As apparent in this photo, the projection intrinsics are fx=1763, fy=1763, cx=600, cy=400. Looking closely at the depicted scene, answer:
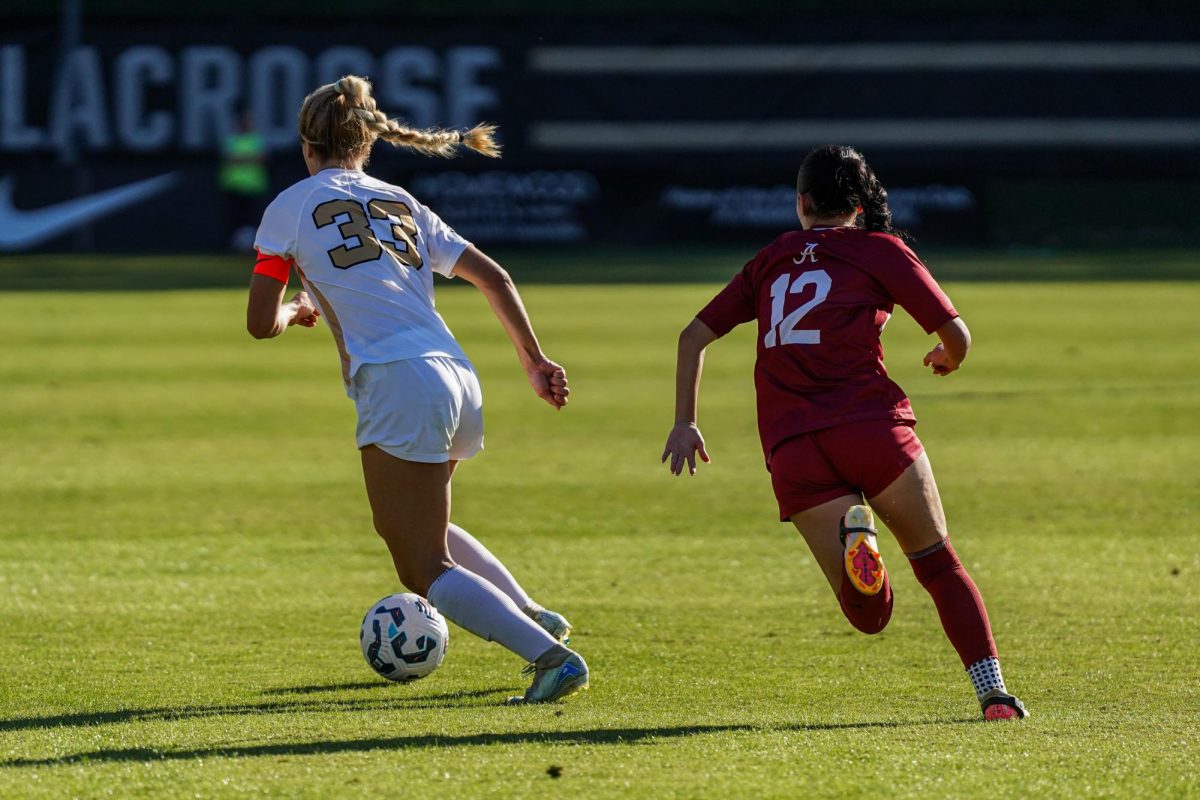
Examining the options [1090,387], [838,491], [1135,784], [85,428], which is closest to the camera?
[1135,784]

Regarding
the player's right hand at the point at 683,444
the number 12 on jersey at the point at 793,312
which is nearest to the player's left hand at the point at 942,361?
the number 12 on jersey at the point at 793,312

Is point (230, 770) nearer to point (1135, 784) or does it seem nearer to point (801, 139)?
point (1135, 784)

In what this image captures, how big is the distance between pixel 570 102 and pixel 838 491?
27.3 meters

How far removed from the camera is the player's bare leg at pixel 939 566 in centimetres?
520

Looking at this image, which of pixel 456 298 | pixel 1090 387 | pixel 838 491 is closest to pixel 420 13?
pixel 456 298

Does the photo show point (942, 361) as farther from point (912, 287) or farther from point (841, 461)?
point (841, 461)

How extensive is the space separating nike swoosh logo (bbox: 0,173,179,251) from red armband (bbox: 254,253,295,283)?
2544cm

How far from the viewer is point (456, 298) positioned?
22.6 meters

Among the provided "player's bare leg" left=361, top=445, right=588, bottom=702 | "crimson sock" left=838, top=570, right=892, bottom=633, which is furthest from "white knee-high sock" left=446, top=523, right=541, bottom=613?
"crimson sock" left=838, top=570, right=892, bottom=633

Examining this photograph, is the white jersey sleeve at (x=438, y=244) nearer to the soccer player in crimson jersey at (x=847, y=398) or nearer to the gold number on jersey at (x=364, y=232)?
the gold number on jersey at (x=364, y=232)

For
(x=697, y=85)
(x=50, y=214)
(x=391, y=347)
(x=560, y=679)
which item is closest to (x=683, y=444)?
(x=560, y=679)

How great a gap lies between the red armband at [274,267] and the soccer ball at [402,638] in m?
1.07

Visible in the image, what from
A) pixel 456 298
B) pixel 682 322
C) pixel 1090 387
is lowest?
pixel 456 298

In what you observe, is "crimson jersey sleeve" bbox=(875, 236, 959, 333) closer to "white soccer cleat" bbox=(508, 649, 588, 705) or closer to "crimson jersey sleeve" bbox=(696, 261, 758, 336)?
"crimson jersey sleeve" bbox=(696, 261, 758, 336)
